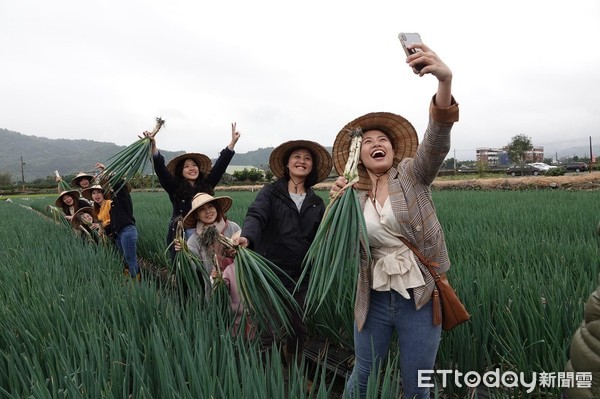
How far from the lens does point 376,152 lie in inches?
55.9

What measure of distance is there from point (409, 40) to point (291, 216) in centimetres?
116

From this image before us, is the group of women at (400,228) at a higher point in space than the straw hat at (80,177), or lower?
lower

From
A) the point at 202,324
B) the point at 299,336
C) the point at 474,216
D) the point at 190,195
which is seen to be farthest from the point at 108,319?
the point at 474,216

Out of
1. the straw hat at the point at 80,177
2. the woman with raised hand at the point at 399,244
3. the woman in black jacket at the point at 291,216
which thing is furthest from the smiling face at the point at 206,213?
the straw hat at the point at 80,177

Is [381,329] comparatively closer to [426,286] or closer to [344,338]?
[426,286]

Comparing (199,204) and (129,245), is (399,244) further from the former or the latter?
(129,245)

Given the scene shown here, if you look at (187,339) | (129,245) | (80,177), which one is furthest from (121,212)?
(187,339)

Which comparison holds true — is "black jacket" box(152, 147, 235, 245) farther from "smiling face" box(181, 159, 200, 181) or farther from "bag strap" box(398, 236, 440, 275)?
"bag strap" box(398, 236, 440, 275)

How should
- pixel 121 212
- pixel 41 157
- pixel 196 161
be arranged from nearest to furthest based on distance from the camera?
pixel 196 161 → pixel 121 212 → pixel 41 157

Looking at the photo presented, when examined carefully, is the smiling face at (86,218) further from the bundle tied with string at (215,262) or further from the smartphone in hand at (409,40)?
the smartphone in hand at (409,40)

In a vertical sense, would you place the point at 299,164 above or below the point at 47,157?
below

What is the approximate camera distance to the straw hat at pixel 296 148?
2.12 metres

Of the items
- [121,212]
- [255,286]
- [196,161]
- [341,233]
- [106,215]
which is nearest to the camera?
[341,233]

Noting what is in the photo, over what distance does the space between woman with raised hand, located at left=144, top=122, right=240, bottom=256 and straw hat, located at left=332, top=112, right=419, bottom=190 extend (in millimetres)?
1568
